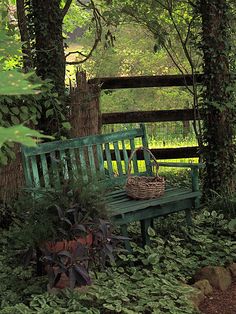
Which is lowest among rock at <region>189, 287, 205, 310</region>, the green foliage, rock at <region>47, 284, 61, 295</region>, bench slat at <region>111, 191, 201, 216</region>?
rock at <region>189, 287, 205, 310</region>

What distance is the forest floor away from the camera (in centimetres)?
376

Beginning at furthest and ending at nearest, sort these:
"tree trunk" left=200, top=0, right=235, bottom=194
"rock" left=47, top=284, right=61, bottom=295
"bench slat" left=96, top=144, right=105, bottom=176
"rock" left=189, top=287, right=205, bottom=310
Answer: "tree trunk" left=200, top=0, right=235, bottom=194, "bench slat" left=96, top=144, right=105, bottom=176, "rock" left=189, top=287, right=205, bottom=310, "rock" left=47, top=284, right=61, bottom=295

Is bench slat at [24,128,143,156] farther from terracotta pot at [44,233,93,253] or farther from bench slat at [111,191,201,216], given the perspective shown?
terracotta pot at [44,233,93,253]

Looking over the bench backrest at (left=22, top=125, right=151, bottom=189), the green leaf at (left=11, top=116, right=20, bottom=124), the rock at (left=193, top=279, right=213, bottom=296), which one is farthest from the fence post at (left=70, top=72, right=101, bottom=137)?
the rock at (left=193, top=279, right=213, bottom=296)

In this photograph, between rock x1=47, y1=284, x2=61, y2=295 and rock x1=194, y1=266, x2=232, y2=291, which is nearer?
rock x1=47, y1=284, x2=61, y2=295

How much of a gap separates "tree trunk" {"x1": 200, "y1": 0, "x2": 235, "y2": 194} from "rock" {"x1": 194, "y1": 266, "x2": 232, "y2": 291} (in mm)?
2021

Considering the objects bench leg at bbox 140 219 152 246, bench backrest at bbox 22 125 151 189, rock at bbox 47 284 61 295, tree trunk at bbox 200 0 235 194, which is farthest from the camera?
tree trunk at bbox 200 0 235 194

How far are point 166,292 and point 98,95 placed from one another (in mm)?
3335

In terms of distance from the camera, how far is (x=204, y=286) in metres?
3.95

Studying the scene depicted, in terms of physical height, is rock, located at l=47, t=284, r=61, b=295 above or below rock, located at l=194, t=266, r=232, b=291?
above

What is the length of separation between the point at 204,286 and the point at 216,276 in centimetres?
17

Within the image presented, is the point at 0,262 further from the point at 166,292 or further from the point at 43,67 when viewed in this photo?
the point at 43,67

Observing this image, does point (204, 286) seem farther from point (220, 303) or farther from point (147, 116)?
point (147, 116)

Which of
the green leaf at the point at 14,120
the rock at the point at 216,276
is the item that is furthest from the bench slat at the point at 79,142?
the rock at the point at 216,276
